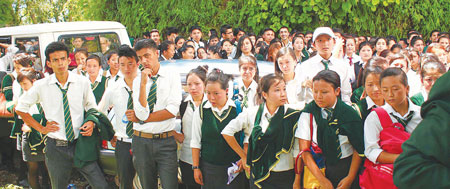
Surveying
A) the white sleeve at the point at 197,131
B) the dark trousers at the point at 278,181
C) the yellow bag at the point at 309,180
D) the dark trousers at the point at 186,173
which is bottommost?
the dark trousers at the point at 186,173

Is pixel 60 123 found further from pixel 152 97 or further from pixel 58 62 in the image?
pixel 152 97

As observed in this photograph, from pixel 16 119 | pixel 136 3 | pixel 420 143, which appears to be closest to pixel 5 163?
pixel 16 119

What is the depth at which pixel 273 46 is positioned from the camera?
21.1 ft

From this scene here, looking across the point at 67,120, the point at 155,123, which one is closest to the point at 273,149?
the point at 155,123

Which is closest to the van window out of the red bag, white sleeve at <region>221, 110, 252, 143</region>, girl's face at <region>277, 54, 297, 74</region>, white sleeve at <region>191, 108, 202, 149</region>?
white sleeve at <region>191, 108, 202, 149</region>

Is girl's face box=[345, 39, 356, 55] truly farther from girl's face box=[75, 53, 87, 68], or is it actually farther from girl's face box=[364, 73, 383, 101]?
girl's face box=[75, 53, 87, 68]

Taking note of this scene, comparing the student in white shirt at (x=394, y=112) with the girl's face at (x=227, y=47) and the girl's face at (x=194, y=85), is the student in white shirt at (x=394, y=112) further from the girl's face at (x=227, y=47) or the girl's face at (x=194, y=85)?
the girl's face at (x=227, y=47)

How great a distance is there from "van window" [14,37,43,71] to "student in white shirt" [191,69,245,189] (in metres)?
4.36

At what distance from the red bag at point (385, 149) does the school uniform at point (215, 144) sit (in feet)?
3.91

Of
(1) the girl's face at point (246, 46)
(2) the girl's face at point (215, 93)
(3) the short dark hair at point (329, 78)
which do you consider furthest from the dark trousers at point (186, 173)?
(1) the girl's face at point (246, 46)

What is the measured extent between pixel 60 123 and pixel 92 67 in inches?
64.0

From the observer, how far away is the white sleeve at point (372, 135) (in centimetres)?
300

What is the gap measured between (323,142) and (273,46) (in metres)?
3.34

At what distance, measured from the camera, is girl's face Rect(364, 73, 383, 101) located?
367 cm
